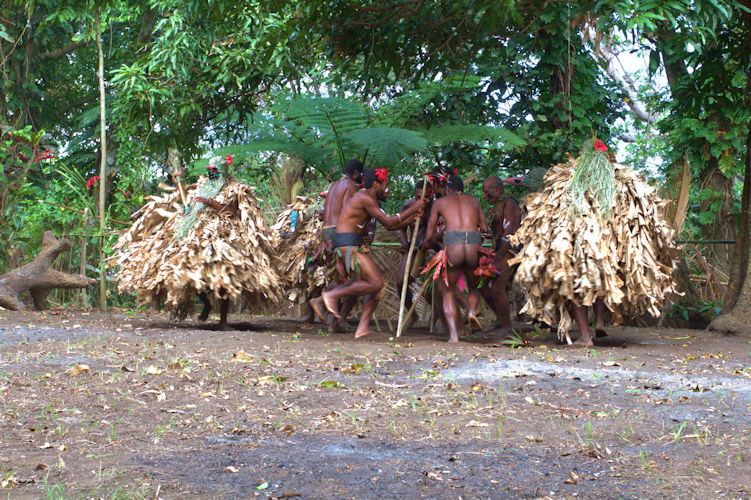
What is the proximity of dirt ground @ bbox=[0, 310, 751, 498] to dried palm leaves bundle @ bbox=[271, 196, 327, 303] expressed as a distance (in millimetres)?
1920

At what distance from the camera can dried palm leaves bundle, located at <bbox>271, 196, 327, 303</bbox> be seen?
8.80 metres

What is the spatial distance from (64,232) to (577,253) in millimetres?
7461

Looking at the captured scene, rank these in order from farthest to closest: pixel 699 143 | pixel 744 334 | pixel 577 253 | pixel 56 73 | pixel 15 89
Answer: pixel 56 73
pixel 15 89
pixel 699 143
pixel 744 334
pixel 577 253

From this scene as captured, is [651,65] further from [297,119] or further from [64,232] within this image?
[64,232]

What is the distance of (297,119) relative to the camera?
381 inches

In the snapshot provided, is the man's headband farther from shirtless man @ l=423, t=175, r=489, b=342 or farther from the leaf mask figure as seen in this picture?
the leaf mask figure

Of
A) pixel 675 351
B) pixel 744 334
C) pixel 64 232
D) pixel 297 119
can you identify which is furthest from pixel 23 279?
pixel 744 334

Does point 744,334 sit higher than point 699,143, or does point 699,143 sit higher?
point 699,143

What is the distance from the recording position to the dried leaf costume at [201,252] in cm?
751

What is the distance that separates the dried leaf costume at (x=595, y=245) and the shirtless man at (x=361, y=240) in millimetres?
1272

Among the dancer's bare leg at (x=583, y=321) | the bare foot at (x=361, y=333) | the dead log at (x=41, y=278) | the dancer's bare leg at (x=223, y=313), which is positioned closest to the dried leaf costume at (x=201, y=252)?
the dancer's bare leg at (x=223, y=313)

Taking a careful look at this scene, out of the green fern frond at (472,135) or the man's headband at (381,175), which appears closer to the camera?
the man's headband at (381,175)

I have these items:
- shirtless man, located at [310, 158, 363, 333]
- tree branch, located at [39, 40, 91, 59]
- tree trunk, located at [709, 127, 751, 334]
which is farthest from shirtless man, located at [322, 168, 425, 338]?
tree branch, located at [39, 40, 91, 59]

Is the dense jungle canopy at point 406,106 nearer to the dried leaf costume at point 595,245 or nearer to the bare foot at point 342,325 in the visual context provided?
the dried leaf costume at point 595,245
